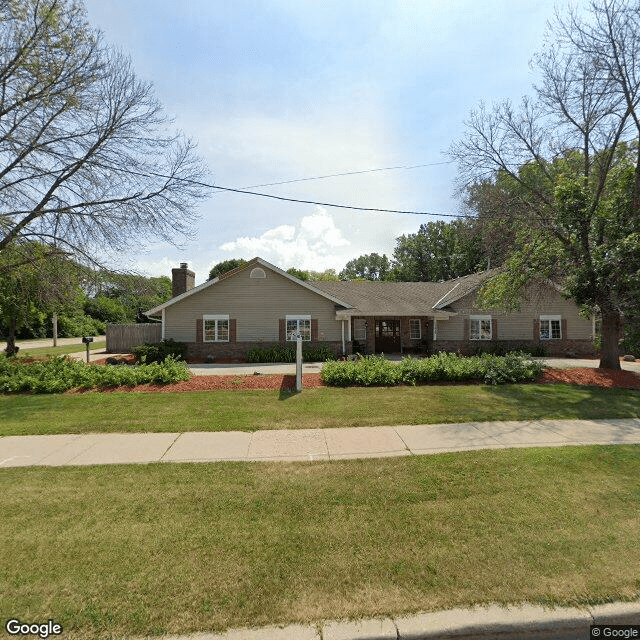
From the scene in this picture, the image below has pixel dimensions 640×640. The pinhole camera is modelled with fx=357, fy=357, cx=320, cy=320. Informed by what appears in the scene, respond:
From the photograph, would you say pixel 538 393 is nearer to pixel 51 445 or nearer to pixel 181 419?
pixel 181 419

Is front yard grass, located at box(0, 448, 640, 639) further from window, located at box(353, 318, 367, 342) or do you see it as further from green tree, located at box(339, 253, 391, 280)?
green tree, located at box(339, 253, 391, 280)

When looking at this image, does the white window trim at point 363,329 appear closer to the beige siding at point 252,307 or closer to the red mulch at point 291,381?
the beige siding at point 252,307

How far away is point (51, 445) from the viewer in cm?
627

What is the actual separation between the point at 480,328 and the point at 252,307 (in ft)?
43.0

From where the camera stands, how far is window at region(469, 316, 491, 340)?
20625mm

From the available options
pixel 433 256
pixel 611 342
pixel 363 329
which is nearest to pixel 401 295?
pixel 363 329

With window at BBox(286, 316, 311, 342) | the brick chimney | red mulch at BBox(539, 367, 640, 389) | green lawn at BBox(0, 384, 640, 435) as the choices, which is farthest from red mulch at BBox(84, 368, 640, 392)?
the brick chimney

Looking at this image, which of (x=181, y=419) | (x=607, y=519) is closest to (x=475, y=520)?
(x=607, y=519)

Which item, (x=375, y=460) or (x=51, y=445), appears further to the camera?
(x=51, y=445)

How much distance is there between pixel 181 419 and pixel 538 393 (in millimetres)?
9645

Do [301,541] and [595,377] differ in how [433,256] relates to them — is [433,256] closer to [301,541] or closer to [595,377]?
[595,377]

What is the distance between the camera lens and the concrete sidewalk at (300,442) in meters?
5.68

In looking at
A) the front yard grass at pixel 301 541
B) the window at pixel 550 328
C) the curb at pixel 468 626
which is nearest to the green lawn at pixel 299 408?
the front yard grass at pixel 301 541

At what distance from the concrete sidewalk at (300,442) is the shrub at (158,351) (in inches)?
400
